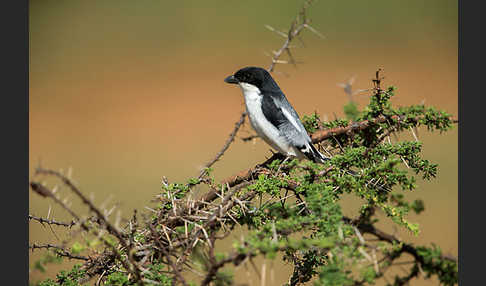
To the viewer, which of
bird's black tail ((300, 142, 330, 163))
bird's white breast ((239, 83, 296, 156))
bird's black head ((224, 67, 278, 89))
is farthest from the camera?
bird's black head ((224, 67, 278, 89))

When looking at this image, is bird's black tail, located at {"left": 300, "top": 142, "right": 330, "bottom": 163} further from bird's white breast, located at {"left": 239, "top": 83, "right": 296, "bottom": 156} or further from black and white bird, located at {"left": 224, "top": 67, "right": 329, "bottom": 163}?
bird's white breast, located at {"left": 239, "top": 83, "right": 296, "bottom": 156}

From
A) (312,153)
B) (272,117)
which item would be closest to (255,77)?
(272,117)

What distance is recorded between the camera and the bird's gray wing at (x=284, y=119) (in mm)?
3402

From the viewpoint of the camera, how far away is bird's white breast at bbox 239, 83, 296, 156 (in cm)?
354

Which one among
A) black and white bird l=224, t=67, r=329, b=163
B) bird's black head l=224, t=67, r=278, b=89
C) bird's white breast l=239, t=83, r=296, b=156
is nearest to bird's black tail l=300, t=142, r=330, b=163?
black and white bird l=224, t=67, r=329, b=163

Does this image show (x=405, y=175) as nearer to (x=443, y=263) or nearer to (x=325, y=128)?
(x=443, y=263)

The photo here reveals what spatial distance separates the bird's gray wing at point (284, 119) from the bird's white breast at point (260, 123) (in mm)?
36

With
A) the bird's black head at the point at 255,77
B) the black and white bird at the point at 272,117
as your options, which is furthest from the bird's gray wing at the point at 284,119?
the bird's black head at the point at 255,77

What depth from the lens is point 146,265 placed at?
6.19 feet

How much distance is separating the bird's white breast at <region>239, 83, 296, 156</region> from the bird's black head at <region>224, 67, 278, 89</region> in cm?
4

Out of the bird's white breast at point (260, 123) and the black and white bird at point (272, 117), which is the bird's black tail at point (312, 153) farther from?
the bird's white breast at point (260, 123)

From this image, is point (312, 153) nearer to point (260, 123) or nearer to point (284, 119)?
point (284, 119)

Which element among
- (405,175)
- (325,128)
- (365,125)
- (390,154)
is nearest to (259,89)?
(325,128)

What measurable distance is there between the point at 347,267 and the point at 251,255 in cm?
32
